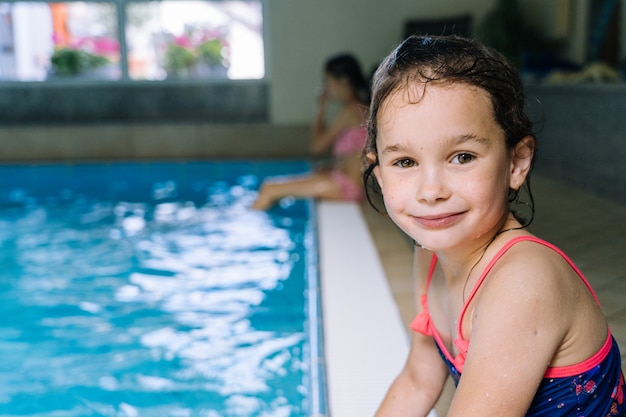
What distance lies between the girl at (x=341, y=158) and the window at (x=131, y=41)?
13.8 ft

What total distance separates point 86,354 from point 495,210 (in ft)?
6.82

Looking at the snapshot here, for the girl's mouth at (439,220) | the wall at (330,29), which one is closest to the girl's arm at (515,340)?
the girl's mouth at (439,220)

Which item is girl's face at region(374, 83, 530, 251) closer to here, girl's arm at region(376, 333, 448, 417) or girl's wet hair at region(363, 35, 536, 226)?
girl's wet hair at region(363, 35, 536, 226)

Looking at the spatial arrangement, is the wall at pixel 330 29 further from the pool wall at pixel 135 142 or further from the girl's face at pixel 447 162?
the girl's face at pixel 447 162

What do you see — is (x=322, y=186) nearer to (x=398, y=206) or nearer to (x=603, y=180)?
(x=603, y=180)

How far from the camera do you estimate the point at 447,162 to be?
1133 mm

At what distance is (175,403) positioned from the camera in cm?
232

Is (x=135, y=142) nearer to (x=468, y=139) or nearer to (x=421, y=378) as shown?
(x=421, y=378)

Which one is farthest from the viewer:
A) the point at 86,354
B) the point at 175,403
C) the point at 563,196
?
the point at 563,196

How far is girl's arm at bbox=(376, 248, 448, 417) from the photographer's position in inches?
59.7

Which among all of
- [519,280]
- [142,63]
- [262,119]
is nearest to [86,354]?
[519,280]

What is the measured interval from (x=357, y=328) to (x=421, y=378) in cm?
102

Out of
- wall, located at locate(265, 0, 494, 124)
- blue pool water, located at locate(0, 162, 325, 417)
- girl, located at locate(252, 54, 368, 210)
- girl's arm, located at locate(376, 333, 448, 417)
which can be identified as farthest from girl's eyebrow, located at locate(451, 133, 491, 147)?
wall, located at locate(265, 0, 494, 124)

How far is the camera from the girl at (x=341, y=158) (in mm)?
5316
